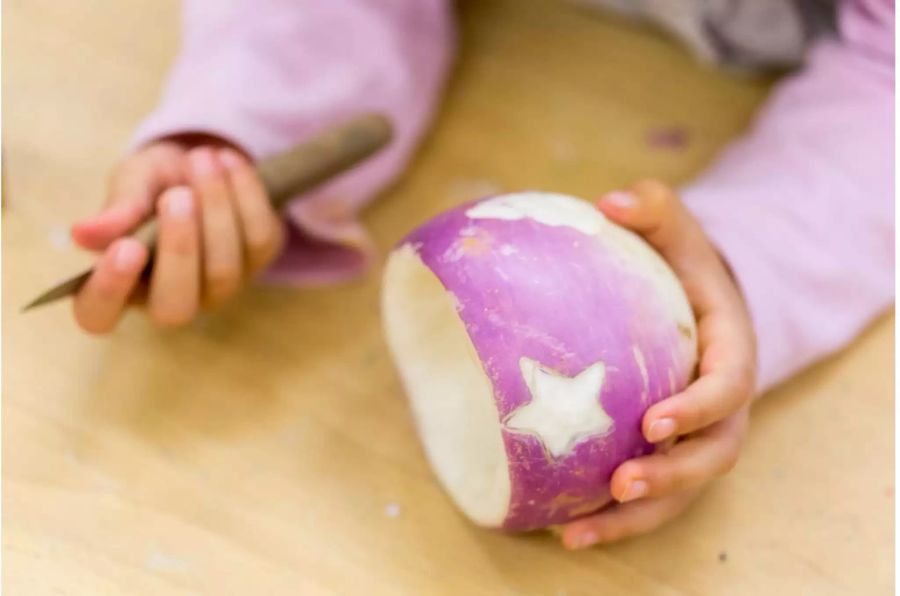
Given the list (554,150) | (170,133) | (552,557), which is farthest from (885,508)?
(170,133)

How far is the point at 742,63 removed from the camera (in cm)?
59

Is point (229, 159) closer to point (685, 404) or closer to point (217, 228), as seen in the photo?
point (217, 228)

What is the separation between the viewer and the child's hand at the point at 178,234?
1.35 ft

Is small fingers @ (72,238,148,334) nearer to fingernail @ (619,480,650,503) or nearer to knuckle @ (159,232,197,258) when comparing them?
knuckle @ (159,232,197,258)

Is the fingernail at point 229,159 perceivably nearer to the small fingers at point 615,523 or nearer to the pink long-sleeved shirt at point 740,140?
the pink long-sleeved shirt at point 740,140

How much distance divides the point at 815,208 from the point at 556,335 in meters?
0.21

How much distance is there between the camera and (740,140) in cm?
53

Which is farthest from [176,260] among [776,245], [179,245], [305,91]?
[776,245]

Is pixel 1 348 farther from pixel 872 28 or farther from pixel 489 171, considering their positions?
pixel 872 28

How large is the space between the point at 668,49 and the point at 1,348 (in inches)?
16.6

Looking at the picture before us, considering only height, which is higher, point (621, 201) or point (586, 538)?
point (621, 201)

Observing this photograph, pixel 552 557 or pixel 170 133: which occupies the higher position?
pixel 170 133

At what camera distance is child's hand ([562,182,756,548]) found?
0.35m

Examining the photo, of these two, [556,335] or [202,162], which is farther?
[202,162]
